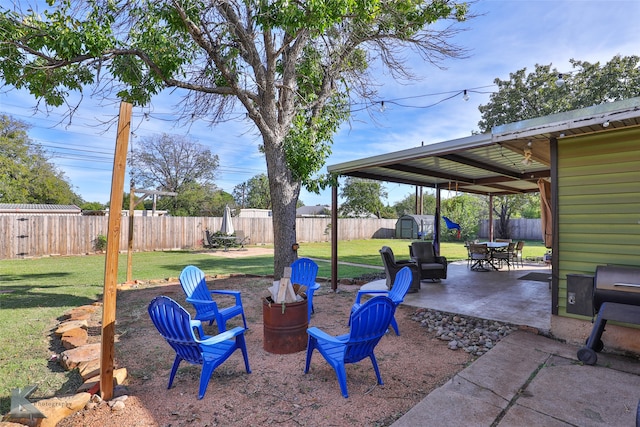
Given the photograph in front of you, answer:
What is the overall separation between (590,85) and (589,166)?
559 inches

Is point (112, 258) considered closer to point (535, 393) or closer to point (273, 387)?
point (273, 387)

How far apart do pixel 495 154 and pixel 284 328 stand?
4825 millimetres

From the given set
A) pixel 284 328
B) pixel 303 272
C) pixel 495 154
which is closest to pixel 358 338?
pixel 284 328

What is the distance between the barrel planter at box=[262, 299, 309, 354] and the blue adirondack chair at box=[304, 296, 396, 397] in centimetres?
61

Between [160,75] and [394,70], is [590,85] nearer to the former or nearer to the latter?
[394,70]

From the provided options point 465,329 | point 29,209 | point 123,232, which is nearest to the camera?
point 465,329

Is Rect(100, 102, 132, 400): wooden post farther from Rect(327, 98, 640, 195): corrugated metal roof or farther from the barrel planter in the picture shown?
Rect(327, 98, 640, 195): corrugated metal roof

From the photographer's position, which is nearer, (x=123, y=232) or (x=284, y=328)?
(x=284, y=328)

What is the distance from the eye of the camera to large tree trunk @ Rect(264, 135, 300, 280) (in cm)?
549

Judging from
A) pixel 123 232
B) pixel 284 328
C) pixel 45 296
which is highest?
pixel 123 232

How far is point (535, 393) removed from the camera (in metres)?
2.49

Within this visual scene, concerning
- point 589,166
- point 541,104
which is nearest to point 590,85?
point 541,104

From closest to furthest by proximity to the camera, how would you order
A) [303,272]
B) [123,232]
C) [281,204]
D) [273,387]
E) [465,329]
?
[273,387] → [465,329] → [303,272] → [281,204] → [123,232]

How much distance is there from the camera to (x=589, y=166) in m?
3.49
